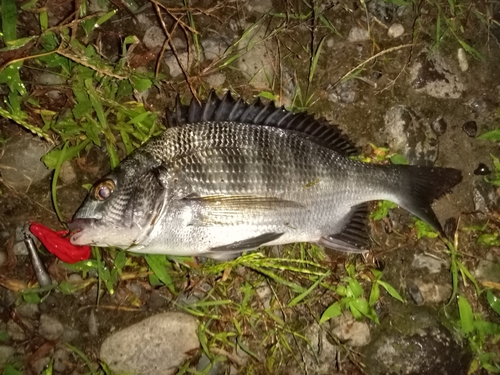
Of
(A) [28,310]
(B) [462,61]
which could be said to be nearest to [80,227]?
(A) [28,310]

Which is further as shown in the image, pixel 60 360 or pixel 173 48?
pixel 173 48

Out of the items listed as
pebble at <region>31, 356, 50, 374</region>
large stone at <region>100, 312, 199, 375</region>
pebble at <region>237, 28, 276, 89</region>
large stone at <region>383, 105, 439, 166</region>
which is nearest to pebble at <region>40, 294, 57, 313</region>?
pebble at <region>31, 356, 50, 374</region>

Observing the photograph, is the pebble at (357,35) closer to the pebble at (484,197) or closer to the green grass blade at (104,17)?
the pebble at (484,197)

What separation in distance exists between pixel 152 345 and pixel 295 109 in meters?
2.07

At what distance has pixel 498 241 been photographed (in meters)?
3.46

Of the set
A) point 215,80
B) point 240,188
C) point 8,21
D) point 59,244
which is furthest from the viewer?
point 215,80

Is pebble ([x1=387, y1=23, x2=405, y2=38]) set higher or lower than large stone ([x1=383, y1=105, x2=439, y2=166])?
higher

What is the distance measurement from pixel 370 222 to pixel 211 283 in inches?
52.8

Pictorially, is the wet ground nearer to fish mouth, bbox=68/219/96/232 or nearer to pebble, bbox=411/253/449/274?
pebble, bbox=411/253/449/274

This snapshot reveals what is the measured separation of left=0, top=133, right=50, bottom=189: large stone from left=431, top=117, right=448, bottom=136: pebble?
9.97 feet

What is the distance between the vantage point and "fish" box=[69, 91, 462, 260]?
2.67 metres

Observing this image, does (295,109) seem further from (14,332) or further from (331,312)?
(14,332)

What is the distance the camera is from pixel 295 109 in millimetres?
3377

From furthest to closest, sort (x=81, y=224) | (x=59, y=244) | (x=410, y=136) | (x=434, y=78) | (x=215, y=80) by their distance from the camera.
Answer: (x=434, y=78) < (x=410, y=136) < (x=215, y=80) < (x=59, y=244) < (x=81, y=224)
